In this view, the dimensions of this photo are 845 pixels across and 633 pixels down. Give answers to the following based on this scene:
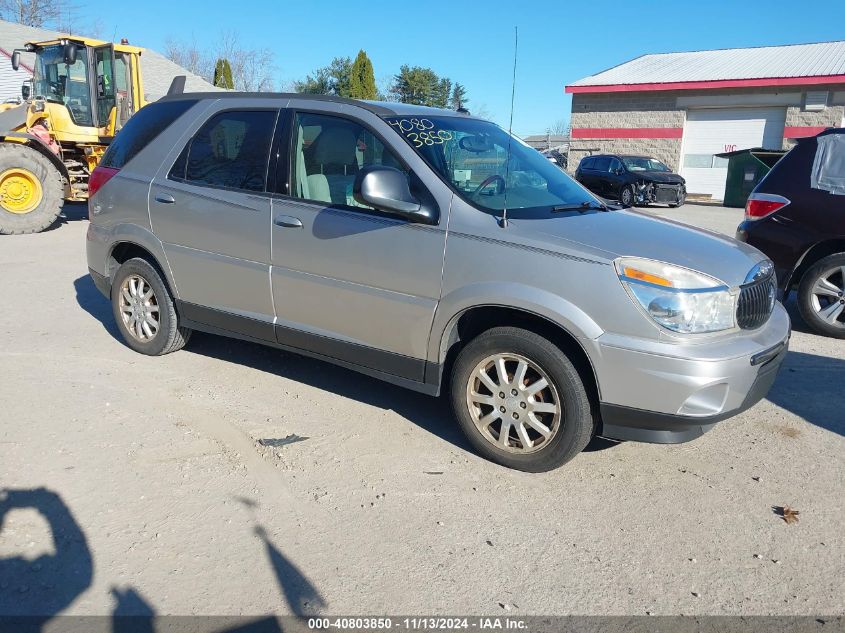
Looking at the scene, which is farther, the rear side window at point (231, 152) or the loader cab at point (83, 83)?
the loader cab at point (83, 83)

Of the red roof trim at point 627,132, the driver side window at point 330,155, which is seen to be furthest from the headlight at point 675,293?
the red roof trim at point 627,132

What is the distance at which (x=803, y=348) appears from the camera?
19.6ft

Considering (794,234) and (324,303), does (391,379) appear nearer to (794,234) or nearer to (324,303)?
(324,303)

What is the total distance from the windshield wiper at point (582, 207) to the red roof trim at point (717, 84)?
934 inches

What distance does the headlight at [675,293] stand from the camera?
3246mm

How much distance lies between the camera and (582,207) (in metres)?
4.18

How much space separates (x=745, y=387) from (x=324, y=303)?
2.40 m

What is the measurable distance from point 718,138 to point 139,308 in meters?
25.6

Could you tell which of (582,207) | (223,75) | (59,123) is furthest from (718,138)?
(223,75)

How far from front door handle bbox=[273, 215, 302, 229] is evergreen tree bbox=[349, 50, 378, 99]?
35.8m

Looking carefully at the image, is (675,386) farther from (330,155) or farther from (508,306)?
(330,155)

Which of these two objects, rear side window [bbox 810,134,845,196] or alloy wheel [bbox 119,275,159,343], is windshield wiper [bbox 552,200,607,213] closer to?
rear side window [bbox 810,134,845,196]

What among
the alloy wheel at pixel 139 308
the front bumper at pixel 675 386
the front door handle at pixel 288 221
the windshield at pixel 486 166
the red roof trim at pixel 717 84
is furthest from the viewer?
the red roof trim at pixel 717 84

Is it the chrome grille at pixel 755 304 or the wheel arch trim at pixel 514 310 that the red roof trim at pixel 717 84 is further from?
the wheel arch trim at pixel 514 310
